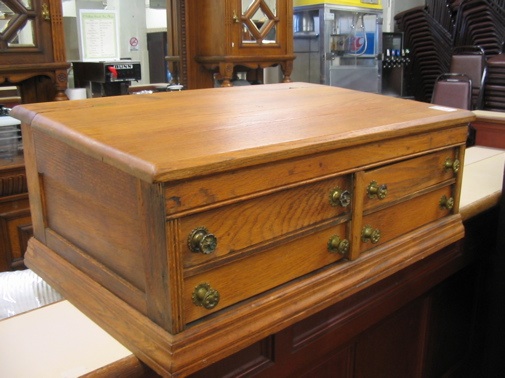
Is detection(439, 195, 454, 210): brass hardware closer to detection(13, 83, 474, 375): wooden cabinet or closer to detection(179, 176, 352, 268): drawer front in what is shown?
detection(13, 83, 474, 375): wooden cabinet

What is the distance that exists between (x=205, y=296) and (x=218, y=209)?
14 centimetres

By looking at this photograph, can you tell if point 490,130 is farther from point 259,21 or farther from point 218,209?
point 218,209

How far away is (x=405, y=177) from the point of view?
4.01ft

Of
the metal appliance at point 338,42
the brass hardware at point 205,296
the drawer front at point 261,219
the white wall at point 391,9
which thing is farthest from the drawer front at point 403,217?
the white wall at point 391,9

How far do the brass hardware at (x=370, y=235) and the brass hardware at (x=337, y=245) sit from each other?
0.06m

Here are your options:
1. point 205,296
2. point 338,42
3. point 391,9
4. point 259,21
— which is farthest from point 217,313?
point 391,9

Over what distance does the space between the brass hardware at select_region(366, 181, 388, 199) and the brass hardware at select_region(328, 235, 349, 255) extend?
0.37 feet

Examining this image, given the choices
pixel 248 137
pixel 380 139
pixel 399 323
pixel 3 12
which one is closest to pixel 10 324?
pixel 248 137

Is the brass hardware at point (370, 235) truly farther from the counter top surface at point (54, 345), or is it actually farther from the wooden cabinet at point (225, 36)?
the wooden cabinet at point (225, 36)

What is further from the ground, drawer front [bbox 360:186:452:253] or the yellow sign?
the yellow sign

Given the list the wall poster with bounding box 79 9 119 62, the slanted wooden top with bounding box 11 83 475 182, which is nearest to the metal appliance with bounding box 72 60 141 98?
the wall poster with bounding box 79 9 119 62

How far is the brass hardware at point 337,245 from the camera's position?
1075mm

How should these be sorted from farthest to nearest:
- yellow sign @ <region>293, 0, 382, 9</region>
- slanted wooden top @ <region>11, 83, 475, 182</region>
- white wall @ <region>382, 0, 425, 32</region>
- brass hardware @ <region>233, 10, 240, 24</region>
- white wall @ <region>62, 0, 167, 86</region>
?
1. white wall @ <region>382, 0, 425, 32</region>
2. yellow sign @ <region>293, 0, 382, 9</region>
3. brass hardware @ <region>233, 10, 240, 24</region>
4. white wall @ <region>62, 0, 167, 86</region>
5. slanted wooden top @ <region>11, 83, 475, 182</region>

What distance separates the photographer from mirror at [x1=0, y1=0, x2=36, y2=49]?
2250mm
